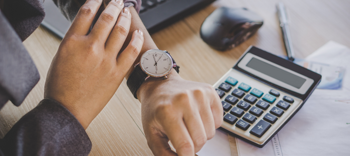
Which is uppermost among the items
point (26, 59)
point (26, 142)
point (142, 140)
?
point (26, 59)

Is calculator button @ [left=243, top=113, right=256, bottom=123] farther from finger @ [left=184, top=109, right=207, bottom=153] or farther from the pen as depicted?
the pen

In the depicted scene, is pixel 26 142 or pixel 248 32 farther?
pixel 248 32

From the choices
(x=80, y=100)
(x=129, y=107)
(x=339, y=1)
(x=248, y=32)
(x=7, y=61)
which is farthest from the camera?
(x=339, y=1)

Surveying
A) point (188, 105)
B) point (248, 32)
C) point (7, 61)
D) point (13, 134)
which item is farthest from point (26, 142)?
point (248, 32)

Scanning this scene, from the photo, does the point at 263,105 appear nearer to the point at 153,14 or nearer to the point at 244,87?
the point at 244,87

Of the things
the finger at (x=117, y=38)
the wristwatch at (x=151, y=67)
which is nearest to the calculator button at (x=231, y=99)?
the wristwatch at (x=151, y=67)

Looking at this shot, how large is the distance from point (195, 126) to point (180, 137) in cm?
Result: 3

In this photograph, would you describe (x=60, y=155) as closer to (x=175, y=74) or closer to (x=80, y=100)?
(x=80, y=100)

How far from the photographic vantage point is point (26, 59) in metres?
0.30

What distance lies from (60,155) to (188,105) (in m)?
0.20

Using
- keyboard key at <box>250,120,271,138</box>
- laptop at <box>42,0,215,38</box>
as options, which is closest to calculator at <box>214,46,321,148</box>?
keyboard key at <box>250,120,271,138</box>

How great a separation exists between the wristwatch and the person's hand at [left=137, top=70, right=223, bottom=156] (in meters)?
0.03

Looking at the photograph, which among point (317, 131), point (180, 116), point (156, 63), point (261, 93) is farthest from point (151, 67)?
point (317, 131)

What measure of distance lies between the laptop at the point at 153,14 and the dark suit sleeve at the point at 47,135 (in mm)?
293
